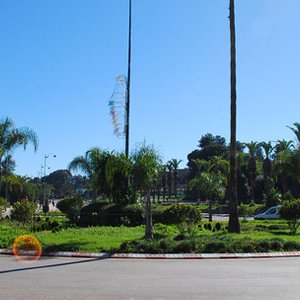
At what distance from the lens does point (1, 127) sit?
1067 inches

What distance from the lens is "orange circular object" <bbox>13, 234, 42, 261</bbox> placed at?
15.5m

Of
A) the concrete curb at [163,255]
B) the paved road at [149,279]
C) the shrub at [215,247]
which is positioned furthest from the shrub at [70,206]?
the paved road at [149,279]

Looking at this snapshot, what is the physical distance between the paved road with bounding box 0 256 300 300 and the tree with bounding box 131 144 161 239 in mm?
4446

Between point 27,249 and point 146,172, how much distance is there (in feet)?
16.7

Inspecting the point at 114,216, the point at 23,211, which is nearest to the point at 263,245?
the point at 114,216

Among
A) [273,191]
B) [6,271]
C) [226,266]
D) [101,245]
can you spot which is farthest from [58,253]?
[273,191]

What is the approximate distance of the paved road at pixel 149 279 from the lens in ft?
29.8

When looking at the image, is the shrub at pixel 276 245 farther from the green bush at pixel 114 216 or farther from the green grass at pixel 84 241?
the green bush at pixel 114 216

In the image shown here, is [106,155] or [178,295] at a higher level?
[106,155]

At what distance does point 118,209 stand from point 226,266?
15532 millimetres

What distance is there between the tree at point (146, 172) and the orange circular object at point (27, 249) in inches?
161

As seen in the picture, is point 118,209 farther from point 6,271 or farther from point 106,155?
point 6,271

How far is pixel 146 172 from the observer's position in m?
19.2

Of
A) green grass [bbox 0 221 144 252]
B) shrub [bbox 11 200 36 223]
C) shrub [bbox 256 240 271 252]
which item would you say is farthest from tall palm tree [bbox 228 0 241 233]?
shrub [bbox 11 200 36 223]
